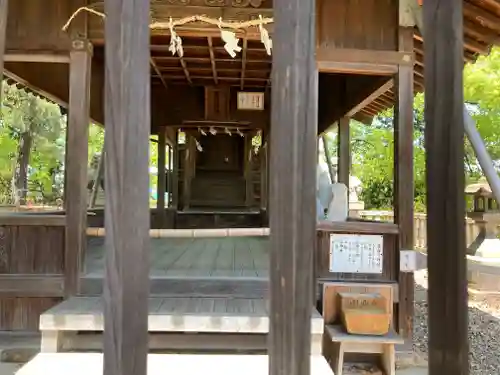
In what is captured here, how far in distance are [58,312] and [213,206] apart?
704 cm

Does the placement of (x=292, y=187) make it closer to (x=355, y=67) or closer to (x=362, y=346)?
(x=362, y=346)

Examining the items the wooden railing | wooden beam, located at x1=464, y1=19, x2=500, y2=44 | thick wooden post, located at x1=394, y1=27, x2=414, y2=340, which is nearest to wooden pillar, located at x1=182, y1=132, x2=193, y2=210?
the wooden railing

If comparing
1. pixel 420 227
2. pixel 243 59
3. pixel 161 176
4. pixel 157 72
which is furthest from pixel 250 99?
pixel 420 227

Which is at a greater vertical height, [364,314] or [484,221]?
[484,221]

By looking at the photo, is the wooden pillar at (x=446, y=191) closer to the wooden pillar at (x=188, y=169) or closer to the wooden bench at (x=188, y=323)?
the wooden bench at (x=188, y=323)

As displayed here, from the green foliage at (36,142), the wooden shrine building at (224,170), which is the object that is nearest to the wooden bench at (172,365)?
the wooden shrine building at (224,170)

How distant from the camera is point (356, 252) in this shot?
15.4 ft

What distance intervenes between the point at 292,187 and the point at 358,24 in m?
3.50

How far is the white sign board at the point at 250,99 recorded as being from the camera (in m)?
7.76

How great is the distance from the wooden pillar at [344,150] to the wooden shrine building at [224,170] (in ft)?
0.08

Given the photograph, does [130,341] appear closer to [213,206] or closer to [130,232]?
[130,232]

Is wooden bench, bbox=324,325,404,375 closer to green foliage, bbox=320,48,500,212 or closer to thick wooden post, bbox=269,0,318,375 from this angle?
thick wooden post, bbox=269,0,318,375

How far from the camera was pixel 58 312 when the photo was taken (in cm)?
361

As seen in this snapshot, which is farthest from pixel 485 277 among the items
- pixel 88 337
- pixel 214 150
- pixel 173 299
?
pixel 88 337
